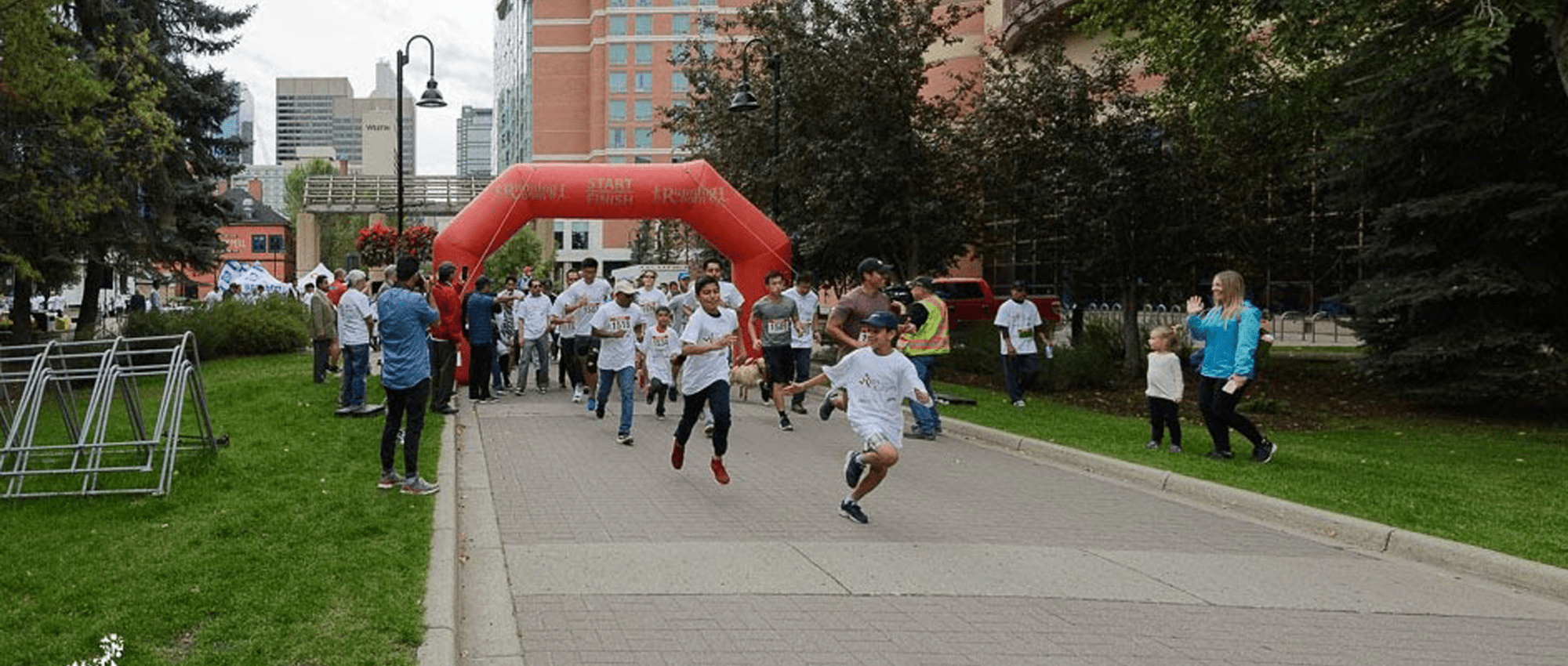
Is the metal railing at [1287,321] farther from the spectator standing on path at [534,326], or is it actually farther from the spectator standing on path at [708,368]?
the spectator standing on path at [708,368]

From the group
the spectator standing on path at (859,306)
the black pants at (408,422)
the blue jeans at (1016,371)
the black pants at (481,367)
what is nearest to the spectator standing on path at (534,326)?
the black pants at (481,367)

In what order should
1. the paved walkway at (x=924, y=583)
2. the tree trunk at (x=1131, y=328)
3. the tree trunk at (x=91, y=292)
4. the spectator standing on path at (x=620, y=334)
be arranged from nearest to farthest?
the paved walkway at (x=924, y=583) < the spectator standing on path at (x=620, y=334) < the tree trunk at (x=1131, y=328) < the tree trunk at (x=91, y=292)

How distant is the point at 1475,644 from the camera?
5496 millimetres

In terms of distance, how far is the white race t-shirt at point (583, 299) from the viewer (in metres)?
15.7

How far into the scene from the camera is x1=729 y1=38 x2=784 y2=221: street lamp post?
21.9 meters

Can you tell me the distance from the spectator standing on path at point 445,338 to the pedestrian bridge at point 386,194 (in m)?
45.3

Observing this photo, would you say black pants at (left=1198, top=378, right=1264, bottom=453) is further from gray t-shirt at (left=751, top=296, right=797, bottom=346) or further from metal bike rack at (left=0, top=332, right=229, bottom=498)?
metal bike rack at (left=0, top=332, right=229, bottom=498)

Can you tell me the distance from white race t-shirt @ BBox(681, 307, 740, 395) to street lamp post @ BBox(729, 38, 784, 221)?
39.6ft

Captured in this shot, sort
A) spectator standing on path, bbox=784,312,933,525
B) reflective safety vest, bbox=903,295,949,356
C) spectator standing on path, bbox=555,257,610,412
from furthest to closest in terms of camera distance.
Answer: spectator standing on path, bbox=555,257,610,412, reflective safety vest, bbox=903,295,949,356, spectator standing on path, bbox=784,312,933,525

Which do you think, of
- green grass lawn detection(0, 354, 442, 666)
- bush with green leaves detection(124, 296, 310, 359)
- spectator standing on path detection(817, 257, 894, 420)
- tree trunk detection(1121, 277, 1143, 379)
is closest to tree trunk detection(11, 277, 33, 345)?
bush with green leaves detection(124, 296, 310, 359)

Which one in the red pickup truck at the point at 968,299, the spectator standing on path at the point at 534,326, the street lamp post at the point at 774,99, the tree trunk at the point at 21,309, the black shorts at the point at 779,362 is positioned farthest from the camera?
the red pickup truck at the point at 968,299

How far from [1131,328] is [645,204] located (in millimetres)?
8853

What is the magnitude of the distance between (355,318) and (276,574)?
27.2 ft

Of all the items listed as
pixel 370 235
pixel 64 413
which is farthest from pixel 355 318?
pixel 370 235
